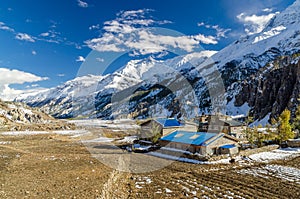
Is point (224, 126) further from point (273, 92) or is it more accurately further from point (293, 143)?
point (273, 92)

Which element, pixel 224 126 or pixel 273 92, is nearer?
pixel 224 126

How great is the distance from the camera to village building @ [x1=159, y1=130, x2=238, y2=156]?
135ft

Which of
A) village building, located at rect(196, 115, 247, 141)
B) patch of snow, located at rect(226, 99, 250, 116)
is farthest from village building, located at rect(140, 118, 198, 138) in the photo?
patch of snow, located at rect(226, 99, 250, 116)

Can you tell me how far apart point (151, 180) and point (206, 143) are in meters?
17.7

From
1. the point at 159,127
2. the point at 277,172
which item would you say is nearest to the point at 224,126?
the point at 159,127

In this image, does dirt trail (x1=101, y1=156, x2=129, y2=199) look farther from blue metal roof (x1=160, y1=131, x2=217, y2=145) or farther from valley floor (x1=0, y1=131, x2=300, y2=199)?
blue metal roof (x1=160, y1=131, x2=217, y2=145)

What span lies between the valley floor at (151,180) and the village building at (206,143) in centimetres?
640

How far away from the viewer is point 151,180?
86.7 ft

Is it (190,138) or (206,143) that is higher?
(190,138)

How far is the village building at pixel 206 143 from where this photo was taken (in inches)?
1623

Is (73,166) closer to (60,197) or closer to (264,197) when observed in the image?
(60,197)

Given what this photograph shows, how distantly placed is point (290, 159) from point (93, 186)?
105 feet

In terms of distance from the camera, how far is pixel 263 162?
35.7 meters

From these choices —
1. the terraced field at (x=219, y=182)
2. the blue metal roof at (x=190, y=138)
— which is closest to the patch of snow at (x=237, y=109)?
the blue metal roof at (x=190, y=138)
